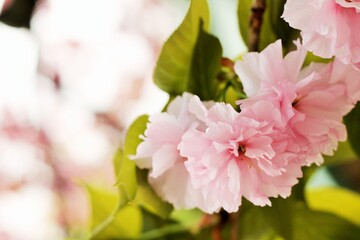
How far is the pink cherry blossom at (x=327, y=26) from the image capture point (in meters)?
0.34

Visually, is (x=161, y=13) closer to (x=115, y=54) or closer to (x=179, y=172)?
(x=115, y=54)

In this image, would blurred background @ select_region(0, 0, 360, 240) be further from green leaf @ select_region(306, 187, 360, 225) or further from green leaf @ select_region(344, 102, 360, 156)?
green leaf @ select_region(344, 102, 360, 156)

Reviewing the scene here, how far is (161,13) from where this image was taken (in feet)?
5.38

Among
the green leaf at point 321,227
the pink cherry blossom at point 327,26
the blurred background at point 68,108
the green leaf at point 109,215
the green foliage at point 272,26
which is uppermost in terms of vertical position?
the pink cherry blossom at point 327,26

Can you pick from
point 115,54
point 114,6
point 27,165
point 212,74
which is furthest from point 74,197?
point 212,74

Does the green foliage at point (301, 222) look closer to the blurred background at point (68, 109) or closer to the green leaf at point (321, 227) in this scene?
the green leaf at point (321, 227)

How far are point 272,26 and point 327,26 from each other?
5.0 inches

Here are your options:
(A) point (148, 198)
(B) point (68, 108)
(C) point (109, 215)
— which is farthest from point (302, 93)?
(B) point (68, 108)

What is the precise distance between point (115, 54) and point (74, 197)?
0.35m

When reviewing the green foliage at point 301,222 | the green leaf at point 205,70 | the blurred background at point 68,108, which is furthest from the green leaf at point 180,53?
the blurred background at point 68,108

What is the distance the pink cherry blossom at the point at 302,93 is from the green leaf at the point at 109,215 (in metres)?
0.26

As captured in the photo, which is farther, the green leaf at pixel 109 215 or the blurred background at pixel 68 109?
the blurred background at pixel 68 109

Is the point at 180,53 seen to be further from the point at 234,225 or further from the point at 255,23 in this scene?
the point at 234,225

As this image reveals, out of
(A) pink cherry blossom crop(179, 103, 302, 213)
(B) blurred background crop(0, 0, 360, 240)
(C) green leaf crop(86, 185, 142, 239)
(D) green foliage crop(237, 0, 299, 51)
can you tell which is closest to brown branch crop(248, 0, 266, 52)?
(D) green foliage crop(237, 0, 299, 51)
